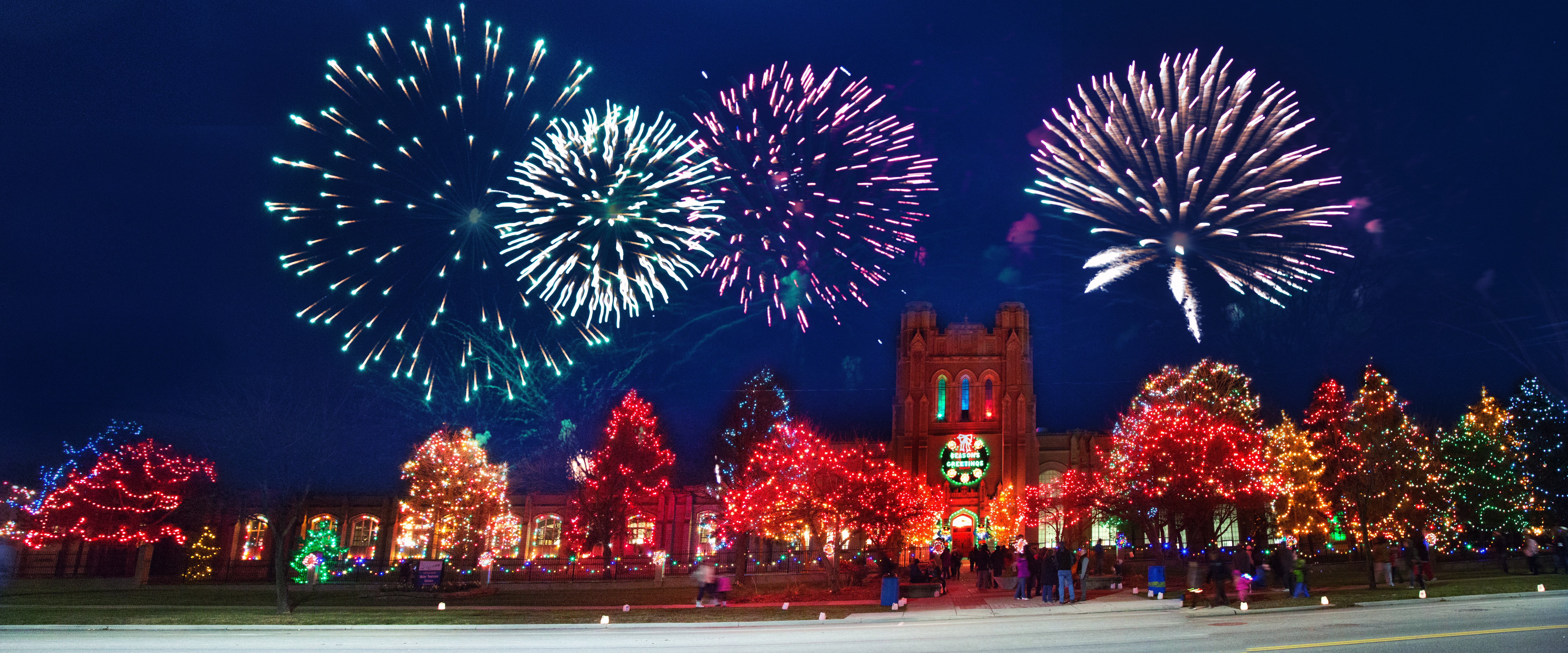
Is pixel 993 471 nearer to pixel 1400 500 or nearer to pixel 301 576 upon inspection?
pixel 1400 500

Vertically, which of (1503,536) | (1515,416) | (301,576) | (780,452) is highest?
(1515,416)

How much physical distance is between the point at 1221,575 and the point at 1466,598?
560 cm

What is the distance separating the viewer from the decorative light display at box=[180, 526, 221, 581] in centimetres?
4009

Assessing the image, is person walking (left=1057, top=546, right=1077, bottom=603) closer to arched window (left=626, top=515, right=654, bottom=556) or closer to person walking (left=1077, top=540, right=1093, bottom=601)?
person walking (left=1077, top=540, right=1093, bottom=601)

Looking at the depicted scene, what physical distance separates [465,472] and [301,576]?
7285mm

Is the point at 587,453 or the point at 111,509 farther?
the point at 587,453

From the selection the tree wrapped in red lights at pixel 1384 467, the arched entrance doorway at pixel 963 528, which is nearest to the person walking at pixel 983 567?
the tree wrapped in red lights at pixel 1384 467

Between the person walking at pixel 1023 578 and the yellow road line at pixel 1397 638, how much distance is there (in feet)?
34.9

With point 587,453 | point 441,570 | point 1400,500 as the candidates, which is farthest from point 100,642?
point 1400,500

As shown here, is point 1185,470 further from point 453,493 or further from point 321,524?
point 321,524

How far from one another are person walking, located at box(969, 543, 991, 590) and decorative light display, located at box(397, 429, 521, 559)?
21549 millimetres

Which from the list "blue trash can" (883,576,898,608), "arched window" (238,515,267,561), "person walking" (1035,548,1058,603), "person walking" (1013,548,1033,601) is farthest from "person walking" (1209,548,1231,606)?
"arched window" (238,515,267,561)

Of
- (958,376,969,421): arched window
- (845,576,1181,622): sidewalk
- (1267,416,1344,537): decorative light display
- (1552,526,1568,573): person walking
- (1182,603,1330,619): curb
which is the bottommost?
(845,576,1181,622): sidewalk

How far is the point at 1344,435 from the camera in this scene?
35.8 m
